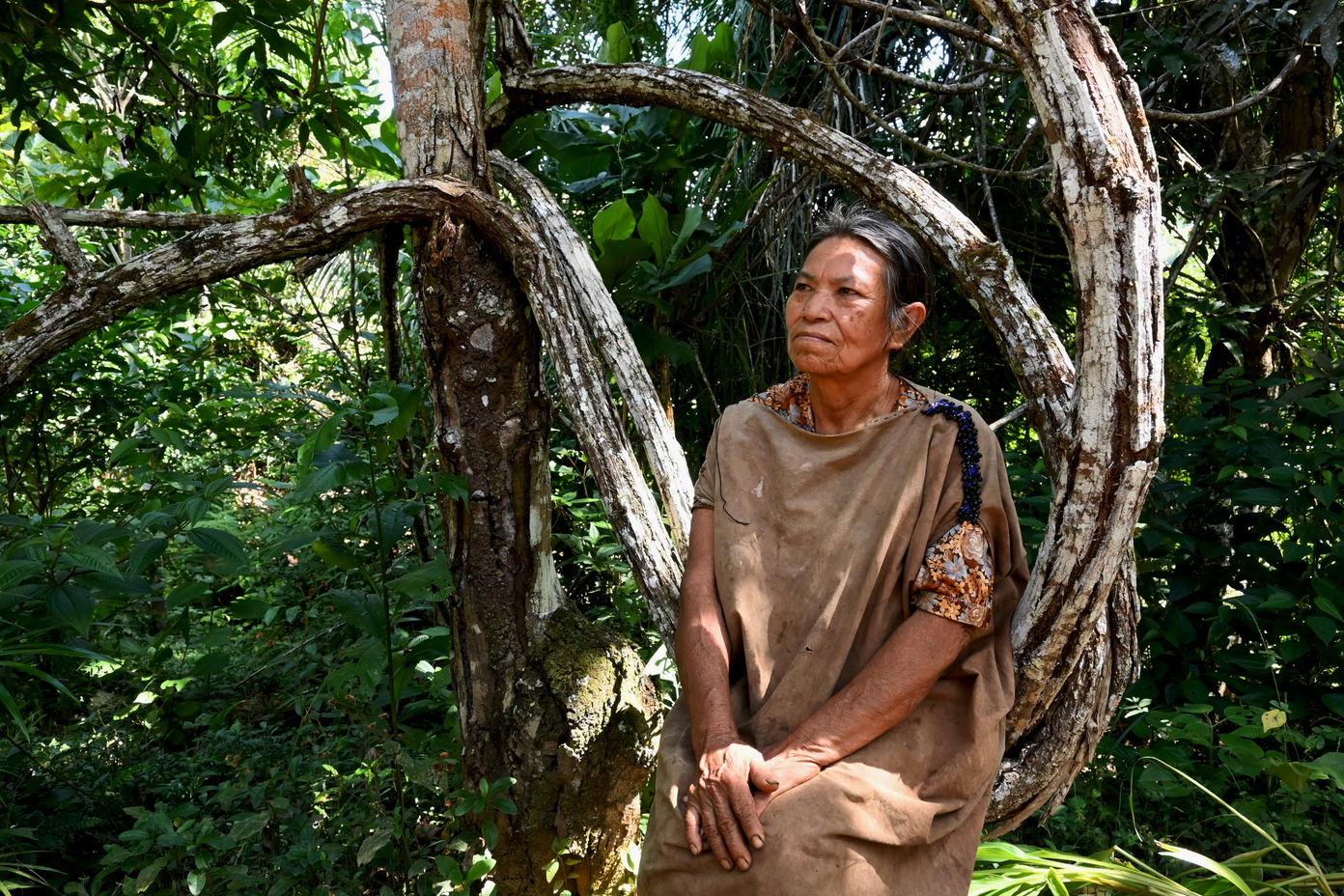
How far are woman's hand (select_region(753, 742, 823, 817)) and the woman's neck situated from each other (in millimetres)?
619

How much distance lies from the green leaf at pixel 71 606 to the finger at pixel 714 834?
1.21 meters

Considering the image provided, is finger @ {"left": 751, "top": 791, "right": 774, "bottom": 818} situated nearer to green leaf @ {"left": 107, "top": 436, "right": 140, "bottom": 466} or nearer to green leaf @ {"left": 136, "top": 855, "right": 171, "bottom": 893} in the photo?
green leaf @ {"left": 136, "top": 855, "right": 171, "bottom": 893}

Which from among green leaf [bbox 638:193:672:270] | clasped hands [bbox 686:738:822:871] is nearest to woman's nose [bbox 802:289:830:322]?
clasped hands [bbox 686:738:822:871]

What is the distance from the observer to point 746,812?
5.18 ft

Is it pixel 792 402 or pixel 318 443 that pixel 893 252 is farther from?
pixel 318 443

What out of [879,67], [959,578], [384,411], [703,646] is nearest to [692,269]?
[879,67]

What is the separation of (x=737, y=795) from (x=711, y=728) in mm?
152

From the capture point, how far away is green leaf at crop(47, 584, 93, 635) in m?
1.82

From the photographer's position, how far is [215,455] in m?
3.23

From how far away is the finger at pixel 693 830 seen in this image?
63.4 inches

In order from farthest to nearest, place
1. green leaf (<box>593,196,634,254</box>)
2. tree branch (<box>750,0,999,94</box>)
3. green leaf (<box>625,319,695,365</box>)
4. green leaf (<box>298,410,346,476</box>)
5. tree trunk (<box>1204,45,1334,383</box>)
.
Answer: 1. tree trunk (<box>1204,45,1334,383</box>)
2. green leaf (<box>625,319,695,365</box>)
3. green leaf (<box>593,196,634,254</box>)
4. tree branch (<box>750,0,999,94</box>)
5. green leaf (<box>298,410,346,476</box>)

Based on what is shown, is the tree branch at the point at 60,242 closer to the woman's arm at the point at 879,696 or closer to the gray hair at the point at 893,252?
the gray hair at the point at 893,252

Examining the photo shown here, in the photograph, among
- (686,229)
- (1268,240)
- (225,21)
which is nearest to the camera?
(225,21)

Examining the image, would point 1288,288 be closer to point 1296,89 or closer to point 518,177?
point 1296,89
